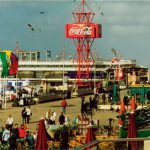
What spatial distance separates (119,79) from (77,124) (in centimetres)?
5639

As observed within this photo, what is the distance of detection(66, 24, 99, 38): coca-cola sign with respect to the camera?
3878 inches

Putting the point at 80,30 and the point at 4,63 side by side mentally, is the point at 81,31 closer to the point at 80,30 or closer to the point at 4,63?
the point at 80,30

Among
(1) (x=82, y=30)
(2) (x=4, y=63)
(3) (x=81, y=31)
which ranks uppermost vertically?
(1) (x=82, y=30)

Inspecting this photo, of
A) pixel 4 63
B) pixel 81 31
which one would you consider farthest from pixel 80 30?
pixel 4 63

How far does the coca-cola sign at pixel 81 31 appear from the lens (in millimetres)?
98500

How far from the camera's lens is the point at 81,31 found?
9869cm

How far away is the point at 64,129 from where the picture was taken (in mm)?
20812

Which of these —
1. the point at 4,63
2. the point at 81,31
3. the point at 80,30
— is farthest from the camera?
the point at 80,30

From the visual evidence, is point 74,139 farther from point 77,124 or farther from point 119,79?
point 119,79

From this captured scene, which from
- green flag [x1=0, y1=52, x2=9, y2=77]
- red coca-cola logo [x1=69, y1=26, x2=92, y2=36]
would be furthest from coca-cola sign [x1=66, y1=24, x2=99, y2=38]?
green flag [x1=0, y1=52, x2=9, y2=77]

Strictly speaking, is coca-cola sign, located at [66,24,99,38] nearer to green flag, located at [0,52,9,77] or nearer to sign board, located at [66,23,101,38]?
sign board, located at [66,23,101,38]

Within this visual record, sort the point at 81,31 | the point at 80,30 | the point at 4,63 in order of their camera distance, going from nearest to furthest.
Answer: the point at 4,63
the point at 81,31
the point at 80,30

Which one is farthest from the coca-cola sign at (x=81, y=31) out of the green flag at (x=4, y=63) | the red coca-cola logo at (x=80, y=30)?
the green flag at (x=4, y=63)

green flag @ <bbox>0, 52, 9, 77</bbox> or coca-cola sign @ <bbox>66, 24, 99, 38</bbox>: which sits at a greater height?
coca-cola sign @ <bbox>66, 24, 99, 38</bbox>
